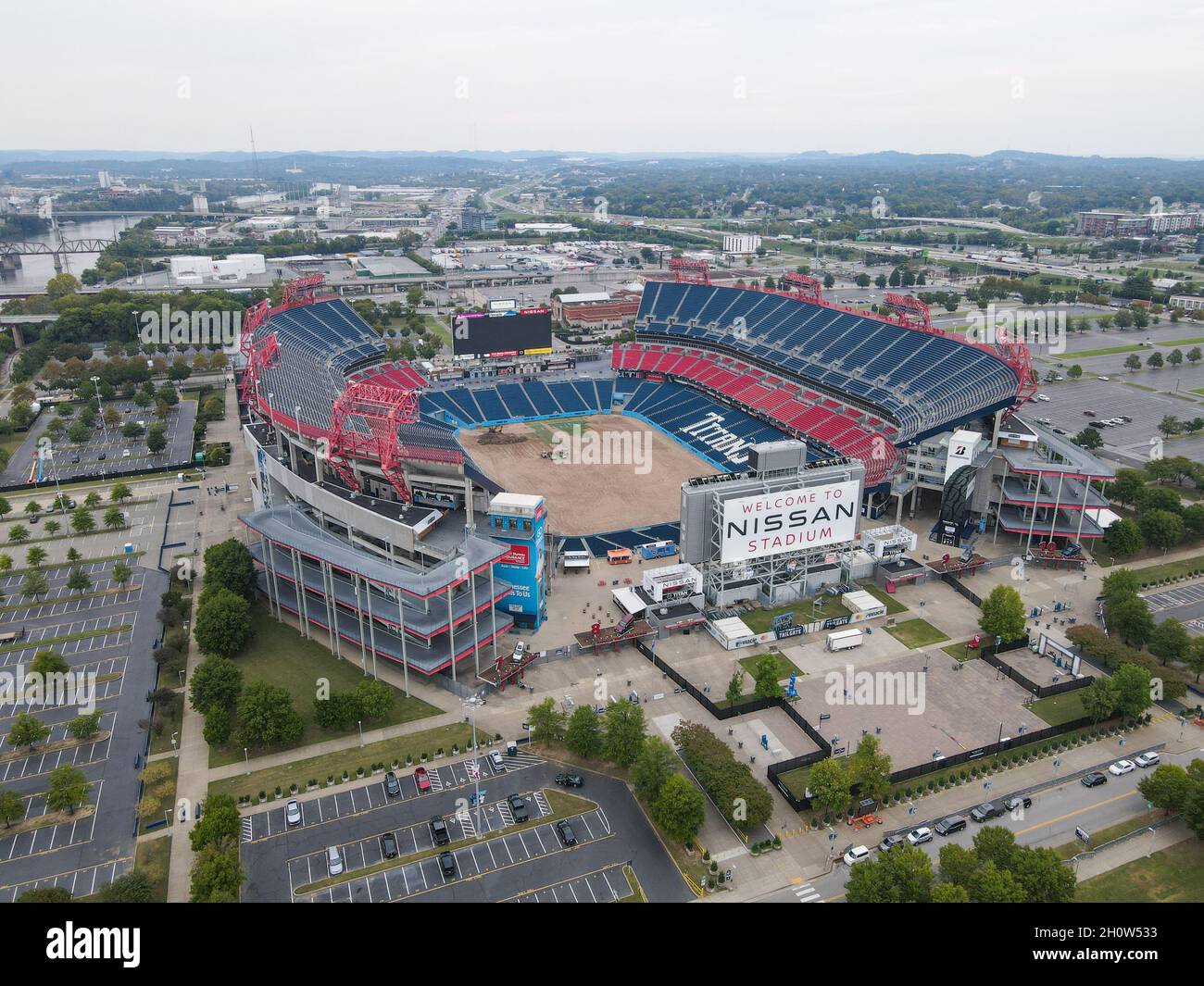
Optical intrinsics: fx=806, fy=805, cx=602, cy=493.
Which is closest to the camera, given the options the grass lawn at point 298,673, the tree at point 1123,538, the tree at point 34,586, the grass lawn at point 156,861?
the grass lawn at point 156,861

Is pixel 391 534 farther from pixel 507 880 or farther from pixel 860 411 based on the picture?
pixel 860 411

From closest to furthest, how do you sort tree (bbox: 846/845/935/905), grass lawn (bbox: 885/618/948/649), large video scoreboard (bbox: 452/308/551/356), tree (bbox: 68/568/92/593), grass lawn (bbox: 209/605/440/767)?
tree (bbox: 846/845/935/905) → grass lawn (bbox: 209/605/440/767) → grass lawn (bbox: 885/618/948/649) → tree (bbox: 68/568/92/593) → large video scoreboard (bbox: 452/308/551/356)

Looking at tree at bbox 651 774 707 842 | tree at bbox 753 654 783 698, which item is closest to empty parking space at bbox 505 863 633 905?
tree at bbox 651 774 707 842

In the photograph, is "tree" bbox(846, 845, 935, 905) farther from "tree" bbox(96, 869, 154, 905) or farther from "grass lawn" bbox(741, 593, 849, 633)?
"tree" bbox(96, 869, 154, 905)

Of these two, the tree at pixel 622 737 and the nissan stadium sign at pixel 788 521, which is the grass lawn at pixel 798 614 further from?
the tree at pixel 622 737

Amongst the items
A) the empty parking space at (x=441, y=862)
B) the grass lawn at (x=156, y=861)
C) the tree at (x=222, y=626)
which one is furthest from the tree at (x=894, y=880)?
the tree at (x=222, y=626)

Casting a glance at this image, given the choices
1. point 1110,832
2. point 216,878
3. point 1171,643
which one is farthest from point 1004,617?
point 216,878

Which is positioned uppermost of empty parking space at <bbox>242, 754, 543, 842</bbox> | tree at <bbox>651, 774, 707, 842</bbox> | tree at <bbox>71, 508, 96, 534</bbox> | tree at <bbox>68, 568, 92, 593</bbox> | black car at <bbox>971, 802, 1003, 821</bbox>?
tree at <bbox>71, 508, 96, 534</bbox>

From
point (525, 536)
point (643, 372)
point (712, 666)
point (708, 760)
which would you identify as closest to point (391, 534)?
point (525, 536)
